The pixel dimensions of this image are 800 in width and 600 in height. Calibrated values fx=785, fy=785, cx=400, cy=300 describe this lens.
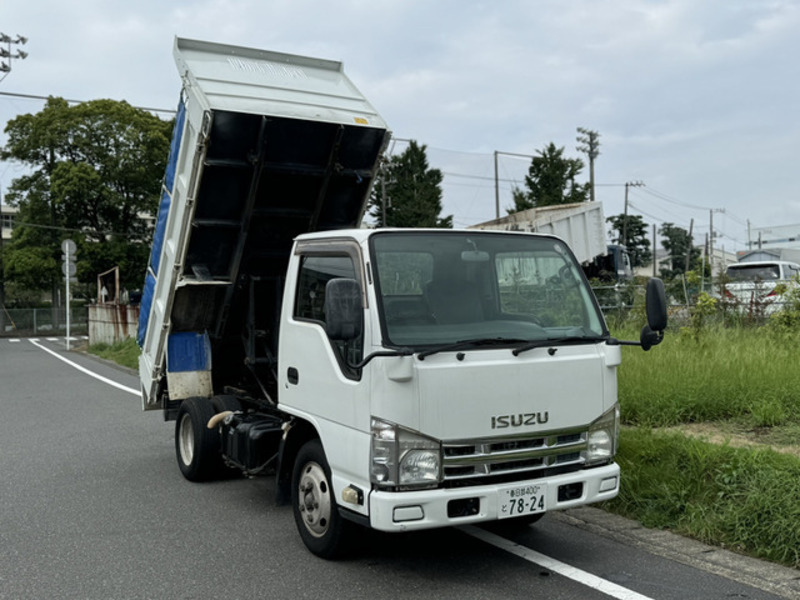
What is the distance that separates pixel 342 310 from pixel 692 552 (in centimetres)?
260

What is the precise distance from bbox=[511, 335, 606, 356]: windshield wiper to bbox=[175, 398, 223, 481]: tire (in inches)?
132

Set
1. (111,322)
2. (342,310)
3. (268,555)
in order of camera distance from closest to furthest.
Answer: (342,310)
(268,555)
(111,322)

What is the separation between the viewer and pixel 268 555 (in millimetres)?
4922

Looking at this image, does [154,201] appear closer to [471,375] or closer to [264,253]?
[264,253]

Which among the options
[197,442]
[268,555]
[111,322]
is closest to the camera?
[268,555]

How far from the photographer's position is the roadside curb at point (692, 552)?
14.0ft

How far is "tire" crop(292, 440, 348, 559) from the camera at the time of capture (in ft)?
15.2

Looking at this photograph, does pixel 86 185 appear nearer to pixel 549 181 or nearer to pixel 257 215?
pixel 549 181

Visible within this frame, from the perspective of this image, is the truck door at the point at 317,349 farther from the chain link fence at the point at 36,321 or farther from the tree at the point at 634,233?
the tree at the point at 634,233

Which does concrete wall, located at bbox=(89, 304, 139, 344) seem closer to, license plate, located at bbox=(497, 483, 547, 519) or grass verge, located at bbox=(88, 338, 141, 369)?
grass verge, located at bbox=(88, 338, 141, 369)

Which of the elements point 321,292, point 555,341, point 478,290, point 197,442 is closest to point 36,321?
point 197,442

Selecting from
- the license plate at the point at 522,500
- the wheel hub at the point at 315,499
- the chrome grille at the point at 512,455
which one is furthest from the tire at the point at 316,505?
the license plate at the point at 522,500

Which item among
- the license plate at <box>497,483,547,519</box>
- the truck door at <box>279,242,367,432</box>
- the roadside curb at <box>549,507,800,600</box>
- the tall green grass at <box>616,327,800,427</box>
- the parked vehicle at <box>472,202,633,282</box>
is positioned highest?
the parked vehicle at <box>472,202,633,282</box>

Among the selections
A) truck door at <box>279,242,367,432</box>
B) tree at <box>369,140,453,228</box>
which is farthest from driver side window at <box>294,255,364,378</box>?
tree at <box>369,140,453,228</box>
